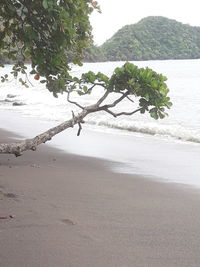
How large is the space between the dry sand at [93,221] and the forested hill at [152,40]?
92.3m

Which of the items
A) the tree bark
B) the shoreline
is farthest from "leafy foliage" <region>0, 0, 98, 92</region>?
the shoreline

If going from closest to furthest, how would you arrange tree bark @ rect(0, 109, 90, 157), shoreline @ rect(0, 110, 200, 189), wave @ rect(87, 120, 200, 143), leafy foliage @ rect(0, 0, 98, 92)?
leafy foliage @ rect(0, 0, 98, 92)
tree bark @ rect(0, 109, 90, 157)
shoreline @ rect(0, 110, 200, 189)
wave @ rect(87, 120, 200, 143)

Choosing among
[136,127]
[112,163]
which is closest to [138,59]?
[136,127]

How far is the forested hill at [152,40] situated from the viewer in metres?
95.8

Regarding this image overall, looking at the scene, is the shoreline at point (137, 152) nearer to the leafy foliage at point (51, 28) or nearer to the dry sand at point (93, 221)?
the dry sand at point (93, 221)

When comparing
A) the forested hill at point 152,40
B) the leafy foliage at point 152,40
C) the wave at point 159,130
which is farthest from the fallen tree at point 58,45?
the forested hill at point 152,40

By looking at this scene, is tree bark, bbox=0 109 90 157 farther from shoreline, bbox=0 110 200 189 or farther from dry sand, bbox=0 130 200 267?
shoreline, bbox=0 110 200 189

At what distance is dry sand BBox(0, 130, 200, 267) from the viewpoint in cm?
306

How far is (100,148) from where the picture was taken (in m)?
9.59

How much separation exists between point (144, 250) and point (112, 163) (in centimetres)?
447

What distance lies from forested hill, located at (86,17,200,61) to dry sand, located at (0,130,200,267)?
92321 mm

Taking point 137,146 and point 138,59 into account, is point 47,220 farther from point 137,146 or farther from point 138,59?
point 138,59

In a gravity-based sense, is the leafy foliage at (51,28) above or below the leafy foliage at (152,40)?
below

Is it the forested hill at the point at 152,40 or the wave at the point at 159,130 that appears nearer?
the wave at the point at 159,130
